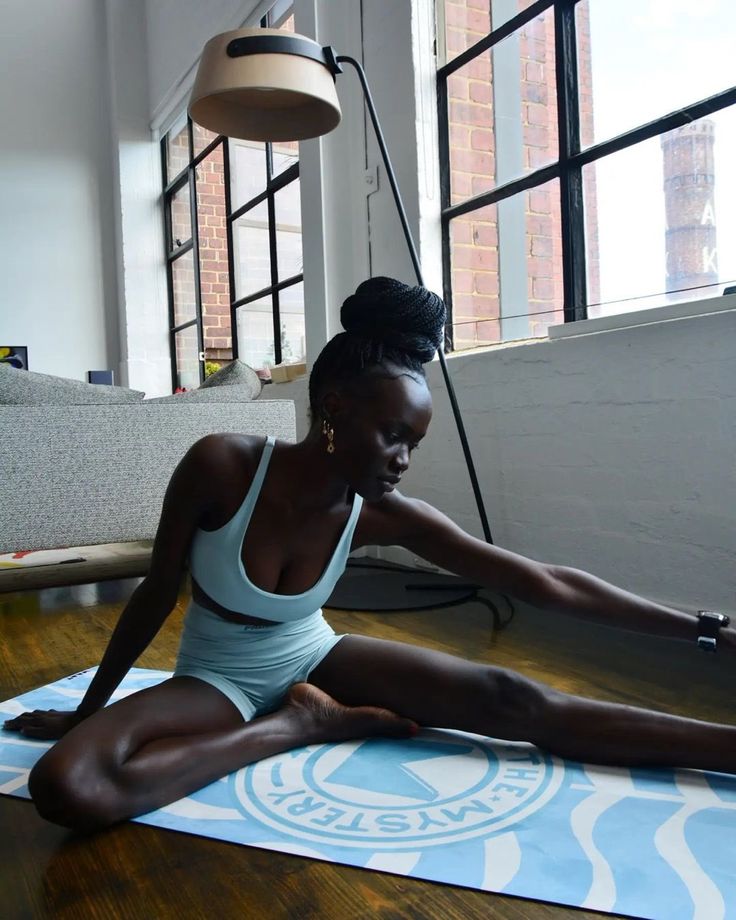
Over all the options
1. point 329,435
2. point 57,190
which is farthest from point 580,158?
point 57,190

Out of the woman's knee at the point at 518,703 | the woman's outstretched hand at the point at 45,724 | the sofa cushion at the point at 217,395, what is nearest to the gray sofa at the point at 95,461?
the sofa cushion at the point at 217,395

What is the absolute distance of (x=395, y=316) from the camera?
4.28 feet

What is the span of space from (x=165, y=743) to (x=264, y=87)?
1913 mm

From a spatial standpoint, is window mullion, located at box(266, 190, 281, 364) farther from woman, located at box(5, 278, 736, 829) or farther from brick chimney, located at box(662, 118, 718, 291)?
woman, located at box(5, 278, 736, 829)

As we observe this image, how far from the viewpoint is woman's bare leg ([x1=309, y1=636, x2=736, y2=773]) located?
1.34 metres

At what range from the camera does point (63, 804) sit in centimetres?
116

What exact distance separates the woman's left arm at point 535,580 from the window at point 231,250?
3.25 meters

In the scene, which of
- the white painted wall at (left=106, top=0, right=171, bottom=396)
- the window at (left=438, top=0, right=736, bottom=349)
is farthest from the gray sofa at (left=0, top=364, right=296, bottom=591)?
the white painted wall at (left=106, top=0, right=171, bottom=396)

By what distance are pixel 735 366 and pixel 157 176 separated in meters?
5.77

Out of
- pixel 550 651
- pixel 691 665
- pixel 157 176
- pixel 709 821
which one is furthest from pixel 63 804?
pixel 157 176

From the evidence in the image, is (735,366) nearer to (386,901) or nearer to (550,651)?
(550,651)

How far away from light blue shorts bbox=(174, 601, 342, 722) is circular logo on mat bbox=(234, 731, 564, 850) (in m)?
0.12

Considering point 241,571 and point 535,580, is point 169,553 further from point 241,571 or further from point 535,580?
point 535,580

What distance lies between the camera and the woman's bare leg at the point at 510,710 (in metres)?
1.34
